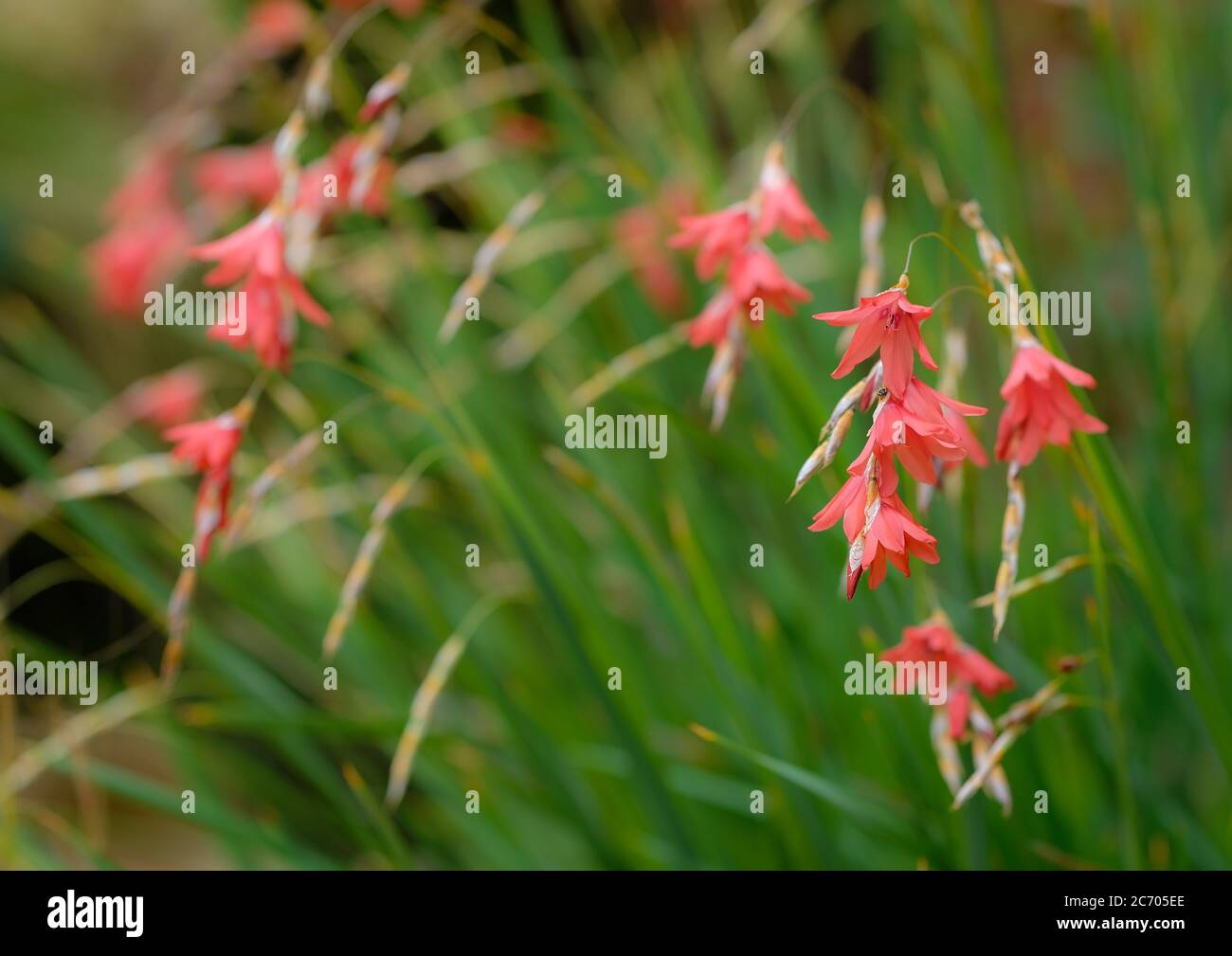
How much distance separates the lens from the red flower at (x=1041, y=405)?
2.64 feet

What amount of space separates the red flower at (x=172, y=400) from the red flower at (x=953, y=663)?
1401 millimetres

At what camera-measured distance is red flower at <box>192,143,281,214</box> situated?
1.86m

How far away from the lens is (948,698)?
0.95 m

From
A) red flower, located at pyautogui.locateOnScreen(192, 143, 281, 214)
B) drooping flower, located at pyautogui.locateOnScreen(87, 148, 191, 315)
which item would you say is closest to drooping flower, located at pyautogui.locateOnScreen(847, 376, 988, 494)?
red flower, located at pyautogui.locateOnScreen(192, 143, 281, 214)

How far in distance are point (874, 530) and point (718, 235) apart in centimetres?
40

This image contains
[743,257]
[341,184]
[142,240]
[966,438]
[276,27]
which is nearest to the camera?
[966,438]

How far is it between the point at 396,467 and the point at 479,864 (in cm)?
75

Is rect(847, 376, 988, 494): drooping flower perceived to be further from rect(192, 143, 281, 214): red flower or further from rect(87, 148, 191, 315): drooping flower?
rect(87, 148, 191, 315): drooping flower

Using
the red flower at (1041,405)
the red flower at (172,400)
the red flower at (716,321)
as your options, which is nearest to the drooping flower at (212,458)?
the red flower at (716,321)

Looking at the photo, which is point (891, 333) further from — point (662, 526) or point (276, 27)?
Result: point (276, 27)

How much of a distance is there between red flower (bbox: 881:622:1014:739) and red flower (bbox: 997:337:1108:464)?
0.62 feet

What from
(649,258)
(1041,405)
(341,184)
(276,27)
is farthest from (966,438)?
(276,27)

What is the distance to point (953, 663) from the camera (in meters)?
0.94
